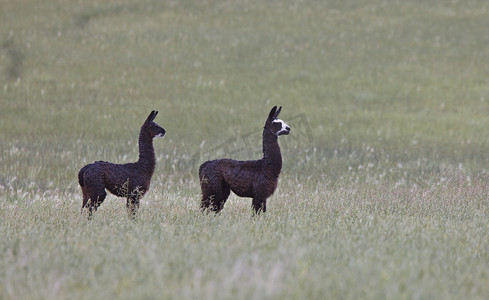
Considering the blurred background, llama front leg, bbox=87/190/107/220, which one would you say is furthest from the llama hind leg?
the blurred background

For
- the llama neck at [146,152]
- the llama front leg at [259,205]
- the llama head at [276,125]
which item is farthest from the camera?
the llama neck at [146,152]

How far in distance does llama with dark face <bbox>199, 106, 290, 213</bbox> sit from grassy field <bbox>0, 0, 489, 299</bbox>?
1.28ft

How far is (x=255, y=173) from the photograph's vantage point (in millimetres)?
8992

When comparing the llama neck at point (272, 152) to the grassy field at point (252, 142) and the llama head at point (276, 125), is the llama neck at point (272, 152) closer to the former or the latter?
the llama head at point (276, 125)

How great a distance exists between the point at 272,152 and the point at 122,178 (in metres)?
1.95

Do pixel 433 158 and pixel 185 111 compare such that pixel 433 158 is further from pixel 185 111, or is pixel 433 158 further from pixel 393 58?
pixel 393 58

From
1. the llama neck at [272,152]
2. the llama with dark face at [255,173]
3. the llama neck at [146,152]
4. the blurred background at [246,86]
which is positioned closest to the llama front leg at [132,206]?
the llama neck at [146,152]

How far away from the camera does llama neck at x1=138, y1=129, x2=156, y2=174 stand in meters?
9.11

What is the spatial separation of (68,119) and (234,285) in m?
16.9

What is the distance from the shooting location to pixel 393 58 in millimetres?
28766

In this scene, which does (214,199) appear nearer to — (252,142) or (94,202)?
(94,202)

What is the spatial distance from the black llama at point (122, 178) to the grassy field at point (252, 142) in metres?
0.30

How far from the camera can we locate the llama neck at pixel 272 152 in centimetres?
894

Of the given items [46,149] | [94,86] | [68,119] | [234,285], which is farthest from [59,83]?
[234,285]
